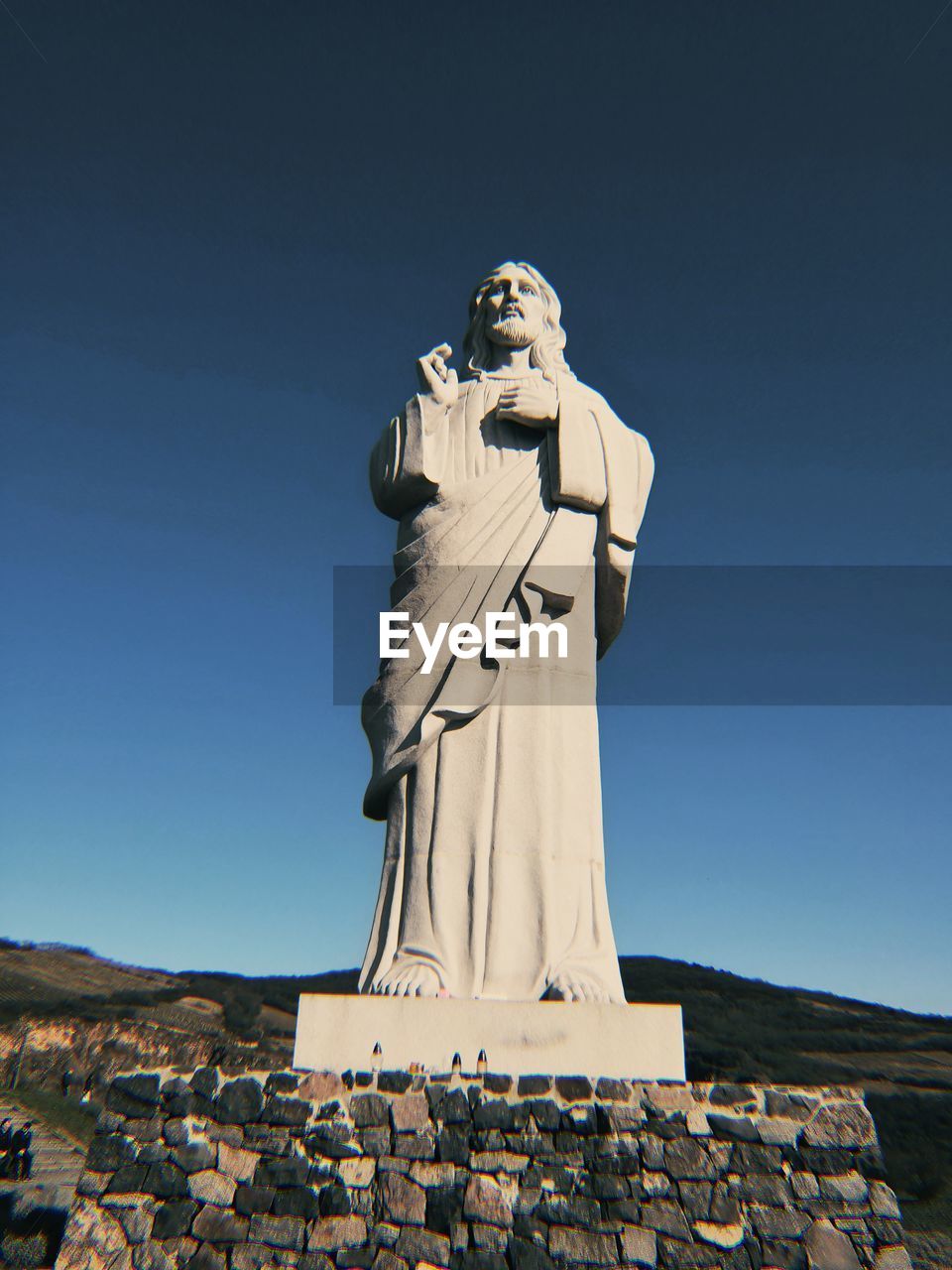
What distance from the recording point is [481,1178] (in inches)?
178

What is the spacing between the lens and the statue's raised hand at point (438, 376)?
23.3 ft

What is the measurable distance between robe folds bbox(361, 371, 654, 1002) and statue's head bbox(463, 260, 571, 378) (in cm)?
34

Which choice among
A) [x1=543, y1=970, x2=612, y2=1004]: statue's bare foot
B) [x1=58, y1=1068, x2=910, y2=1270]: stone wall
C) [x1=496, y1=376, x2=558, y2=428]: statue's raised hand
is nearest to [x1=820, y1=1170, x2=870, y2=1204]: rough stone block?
[x1=58, y1=1068, x2=910, y2=1270]: stone wall

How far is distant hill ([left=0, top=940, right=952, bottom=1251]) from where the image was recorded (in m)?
12.4

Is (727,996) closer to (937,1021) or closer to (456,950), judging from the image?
(937,1021)

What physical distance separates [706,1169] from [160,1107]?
2.45 metres

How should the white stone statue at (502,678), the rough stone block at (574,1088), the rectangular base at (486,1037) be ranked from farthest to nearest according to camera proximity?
1. the white stone statue at (502,678)
2. the rectangular base at (486,1037)
3. the rough stone block at (574,1088)

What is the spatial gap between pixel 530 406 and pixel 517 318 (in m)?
0.90

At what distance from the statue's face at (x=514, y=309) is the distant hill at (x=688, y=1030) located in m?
7.12

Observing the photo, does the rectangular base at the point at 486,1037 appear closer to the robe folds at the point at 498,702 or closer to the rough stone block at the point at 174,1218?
the robe folds at the point at 498,702

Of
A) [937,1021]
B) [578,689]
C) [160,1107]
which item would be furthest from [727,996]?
[160,1107]

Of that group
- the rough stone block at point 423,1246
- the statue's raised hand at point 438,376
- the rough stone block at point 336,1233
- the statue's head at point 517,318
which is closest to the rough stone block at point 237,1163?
the rough stone block at point 336,1233

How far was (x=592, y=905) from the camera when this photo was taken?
598 centimetres

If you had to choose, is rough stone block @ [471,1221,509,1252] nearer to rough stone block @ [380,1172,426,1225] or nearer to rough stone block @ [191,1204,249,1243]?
rough stone block @ [380,1172,426,1225]
